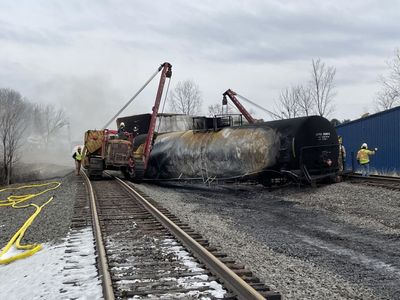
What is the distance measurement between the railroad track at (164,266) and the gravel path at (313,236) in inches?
22.7

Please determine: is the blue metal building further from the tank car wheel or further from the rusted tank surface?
the tank car wheel

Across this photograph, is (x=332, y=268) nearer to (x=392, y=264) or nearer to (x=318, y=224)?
(x=392, y=264)

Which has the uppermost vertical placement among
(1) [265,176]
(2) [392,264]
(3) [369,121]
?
(3) [369,121]

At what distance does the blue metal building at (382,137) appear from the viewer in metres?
20.5

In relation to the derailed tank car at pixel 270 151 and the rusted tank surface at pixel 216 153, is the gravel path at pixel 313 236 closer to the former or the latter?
the derailed tank car at pixel 270 151

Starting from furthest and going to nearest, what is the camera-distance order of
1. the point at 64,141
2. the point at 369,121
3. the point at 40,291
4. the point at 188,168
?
the point at 64,141
the point at 369,121
the point at 188,168
the point at 40,291

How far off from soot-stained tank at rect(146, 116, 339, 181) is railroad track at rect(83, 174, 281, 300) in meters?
7.39

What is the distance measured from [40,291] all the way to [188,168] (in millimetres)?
14599

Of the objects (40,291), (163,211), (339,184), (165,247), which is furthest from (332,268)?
(339,184)

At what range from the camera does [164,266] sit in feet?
18.0

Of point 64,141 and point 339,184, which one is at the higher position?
point 64,141

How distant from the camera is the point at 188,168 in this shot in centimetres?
1934

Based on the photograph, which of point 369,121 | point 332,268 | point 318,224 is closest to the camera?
point 332,268

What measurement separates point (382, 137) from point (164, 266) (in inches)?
752
